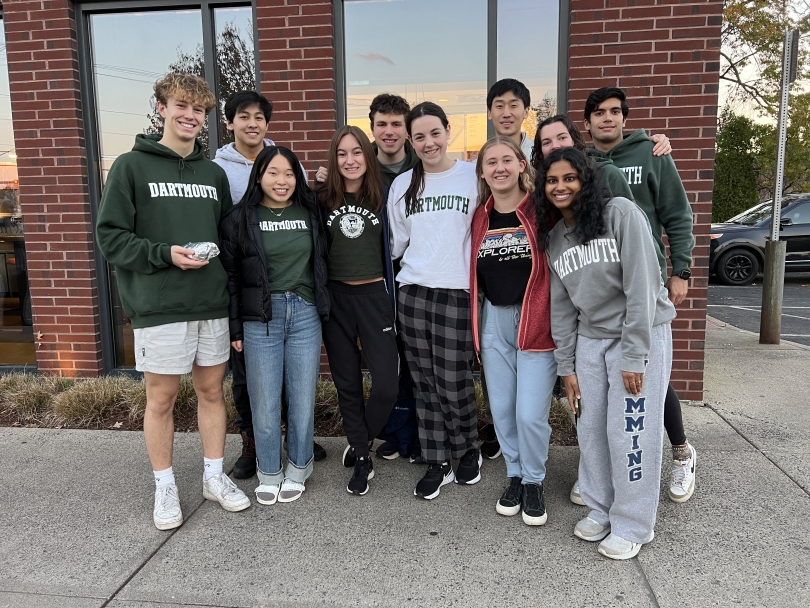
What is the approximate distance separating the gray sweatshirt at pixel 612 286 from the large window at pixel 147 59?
347 centimetres

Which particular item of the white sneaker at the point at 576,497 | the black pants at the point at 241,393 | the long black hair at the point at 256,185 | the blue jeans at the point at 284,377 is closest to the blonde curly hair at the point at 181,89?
the long black hair at the point at 256,185

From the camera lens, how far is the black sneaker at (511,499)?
295 centimetres

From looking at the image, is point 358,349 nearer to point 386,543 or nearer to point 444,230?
point 444,230

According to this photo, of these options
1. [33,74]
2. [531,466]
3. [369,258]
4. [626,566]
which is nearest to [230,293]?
[369,258]

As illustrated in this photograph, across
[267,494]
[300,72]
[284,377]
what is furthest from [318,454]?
[300,72]

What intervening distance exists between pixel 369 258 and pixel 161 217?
40.4 inches

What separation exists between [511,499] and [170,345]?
5.96 ft

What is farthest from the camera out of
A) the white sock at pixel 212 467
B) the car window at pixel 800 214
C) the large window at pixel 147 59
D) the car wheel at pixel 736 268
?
the car wheel at pixel 736 268

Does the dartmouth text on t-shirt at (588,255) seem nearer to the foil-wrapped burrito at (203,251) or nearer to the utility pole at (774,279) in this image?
the foil-wrapped burrito at (203,251)

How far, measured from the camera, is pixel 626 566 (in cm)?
252

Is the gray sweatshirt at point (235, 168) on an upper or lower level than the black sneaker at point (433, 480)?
upper

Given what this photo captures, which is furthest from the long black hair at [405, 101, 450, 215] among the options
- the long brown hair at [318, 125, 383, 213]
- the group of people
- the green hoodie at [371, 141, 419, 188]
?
the green hoodie at [371, 141, 419, 188]

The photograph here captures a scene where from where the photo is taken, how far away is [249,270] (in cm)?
297

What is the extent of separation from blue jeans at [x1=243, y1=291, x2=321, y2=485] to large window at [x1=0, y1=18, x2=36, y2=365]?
11.1 feet
